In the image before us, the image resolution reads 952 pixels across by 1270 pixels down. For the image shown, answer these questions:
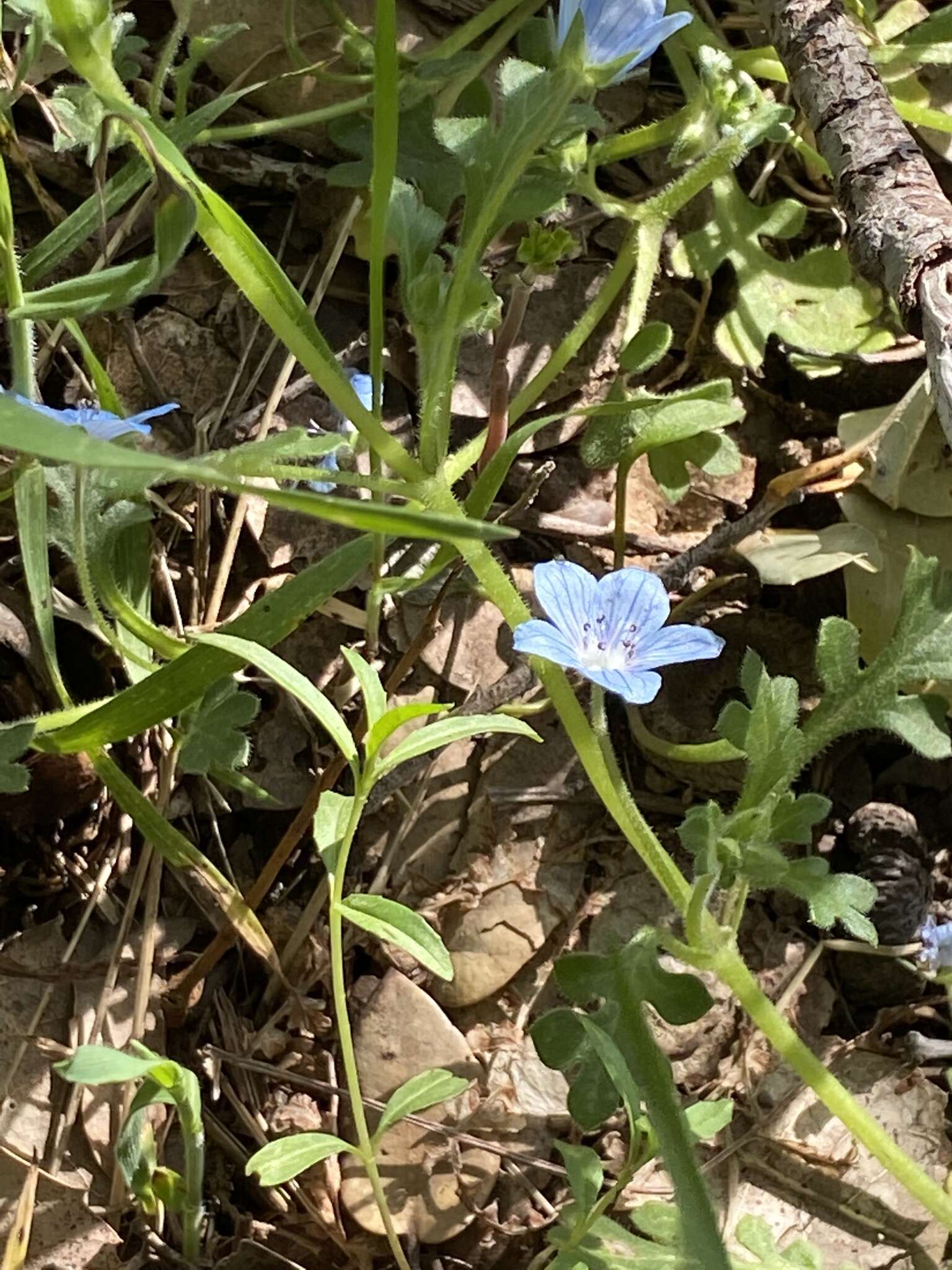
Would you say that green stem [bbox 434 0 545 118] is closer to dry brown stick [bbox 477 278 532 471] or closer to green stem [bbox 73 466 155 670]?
dry brown stick [bbox 477 278 532 471]

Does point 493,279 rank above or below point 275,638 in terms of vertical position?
above

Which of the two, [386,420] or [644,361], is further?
[386,420]

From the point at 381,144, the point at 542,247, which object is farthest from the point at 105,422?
the point at 542,247

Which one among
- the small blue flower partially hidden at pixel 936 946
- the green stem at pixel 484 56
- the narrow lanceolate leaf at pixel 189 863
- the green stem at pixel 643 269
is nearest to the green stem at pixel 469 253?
the green stem at pixel 643 269

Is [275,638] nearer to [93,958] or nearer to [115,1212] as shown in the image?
[93,958]

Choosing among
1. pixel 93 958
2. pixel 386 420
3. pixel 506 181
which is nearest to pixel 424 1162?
pixel 93 958

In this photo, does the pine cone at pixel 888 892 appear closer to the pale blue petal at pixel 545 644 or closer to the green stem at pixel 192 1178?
the pale blue petal at pixel 545 644

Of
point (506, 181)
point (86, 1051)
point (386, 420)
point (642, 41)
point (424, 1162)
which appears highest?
point (642, 41)
